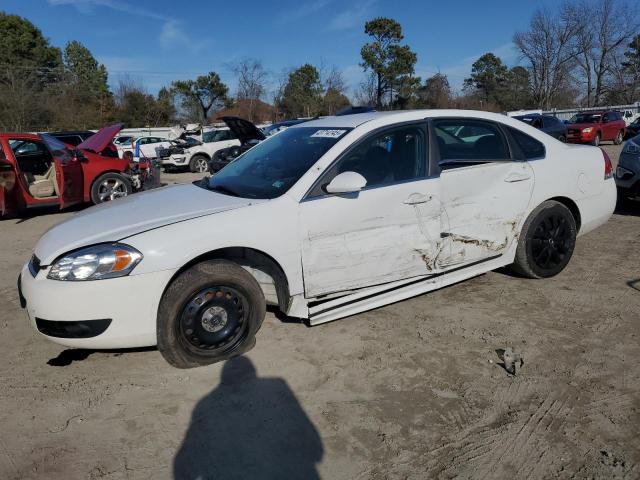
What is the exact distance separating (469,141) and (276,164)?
1.67 m

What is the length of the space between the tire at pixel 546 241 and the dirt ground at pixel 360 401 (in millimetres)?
441

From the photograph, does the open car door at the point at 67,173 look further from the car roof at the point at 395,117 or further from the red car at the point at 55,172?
the car roof at the point at 395,117

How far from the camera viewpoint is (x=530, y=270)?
4352 mm

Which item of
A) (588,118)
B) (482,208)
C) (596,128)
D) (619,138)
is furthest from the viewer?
(619,138)

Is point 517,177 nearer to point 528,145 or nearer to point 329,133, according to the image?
point 528,145

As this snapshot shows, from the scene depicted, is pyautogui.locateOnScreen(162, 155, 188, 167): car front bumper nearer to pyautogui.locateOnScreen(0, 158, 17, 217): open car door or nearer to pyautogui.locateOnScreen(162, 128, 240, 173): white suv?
pyautogui.locateOnScreen(162, 128, 240, 173): white suv

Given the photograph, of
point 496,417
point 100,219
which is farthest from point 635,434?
point 100,219

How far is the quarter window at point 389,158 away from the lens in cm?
348

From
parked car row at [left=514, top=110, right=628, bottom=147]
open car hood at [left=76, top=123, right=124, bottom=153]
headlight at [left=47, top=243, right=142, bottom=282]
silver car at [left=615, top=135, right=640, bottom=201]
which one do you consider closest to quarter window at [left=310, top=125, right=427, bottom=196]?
headlight at [left=47, top=243, right=142, bottom=282]

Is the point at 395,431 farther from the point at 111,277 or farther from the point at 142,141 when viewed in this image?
the point at 142,141

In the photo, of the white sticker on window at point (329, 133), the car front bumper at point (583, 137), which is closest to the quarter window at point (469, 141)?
the white sticker on window at point (329, 133)

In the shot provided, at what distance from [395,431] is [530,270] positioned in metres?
2.53

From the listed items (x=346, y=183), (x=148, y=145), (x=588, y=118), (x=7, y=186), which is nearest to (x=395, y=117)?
(x=346, y=183)

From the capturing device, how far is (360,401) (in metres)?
2.75
